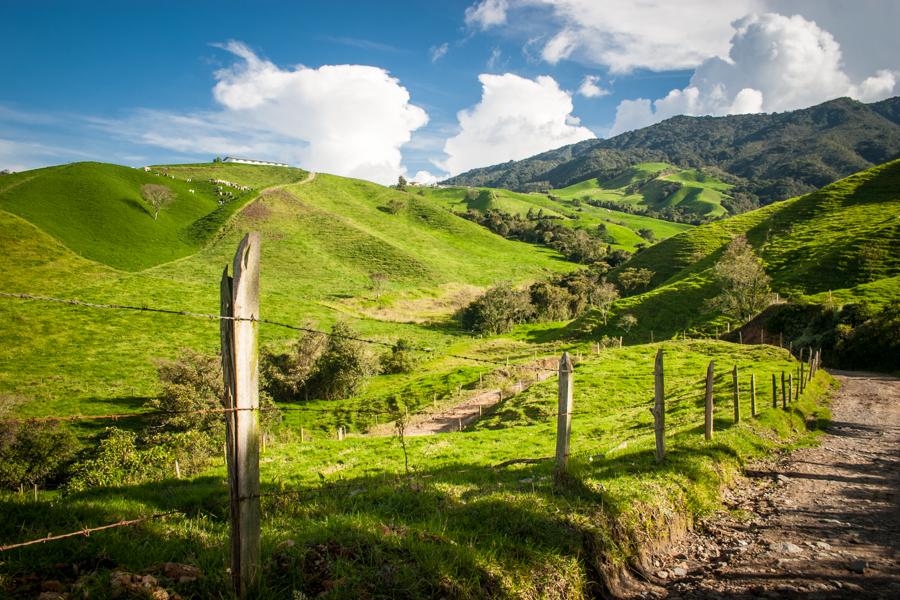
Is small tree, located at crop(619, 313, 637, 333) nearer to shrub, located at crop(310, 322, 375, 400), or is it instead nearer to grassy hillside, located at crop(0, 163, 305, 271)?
shrub, located at crop(310, 322, 375, 400)

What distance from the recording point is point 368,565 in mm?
5383

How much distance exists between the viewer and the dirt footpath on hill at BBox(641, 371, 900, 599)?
6.79 metres

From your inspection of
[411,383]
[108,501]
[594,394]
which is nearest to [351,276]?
[411,383]

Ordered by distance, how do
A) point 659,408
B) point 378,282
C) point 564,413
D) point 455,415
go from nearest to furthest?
point 564,413 → point 659,408 → point 455,415 → point 378,282

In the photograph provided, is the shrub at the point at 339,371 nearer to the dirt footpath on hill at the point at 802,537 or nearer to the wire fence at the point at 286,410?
the wire fence at the point at 286,410

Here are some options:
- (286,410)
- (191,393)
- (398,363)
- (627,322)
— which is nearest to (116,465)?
(191,393)

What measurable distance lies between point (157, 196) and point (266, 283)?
2469 inches

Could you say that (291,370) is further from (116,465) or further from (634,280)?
(634,280)

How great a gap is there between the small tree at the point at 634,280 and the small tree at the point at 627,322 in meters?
28.0

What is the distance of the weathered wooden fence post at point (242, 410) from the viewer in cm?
441

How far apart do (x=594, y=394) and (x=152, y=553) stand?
28057 millimetres

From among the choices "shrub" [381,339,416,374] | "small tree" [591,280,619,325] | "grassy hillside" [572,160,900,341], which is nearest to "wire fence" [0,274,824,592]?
"shrub" [381,339,416,374]

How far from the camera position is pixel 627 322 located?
60.2 metres

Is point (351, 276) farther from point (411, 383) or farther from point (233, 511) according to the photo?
point (233, 511)
